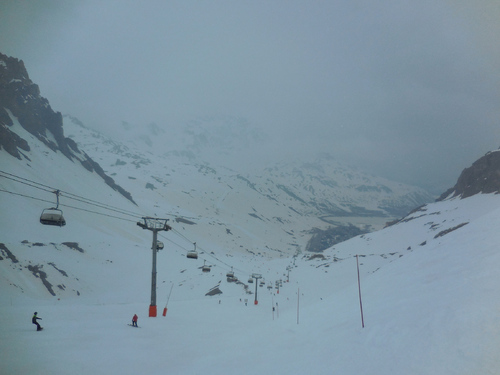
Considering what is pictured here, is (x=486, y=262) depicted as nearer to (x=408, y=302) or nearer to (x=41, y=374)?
(x=408, y=302)

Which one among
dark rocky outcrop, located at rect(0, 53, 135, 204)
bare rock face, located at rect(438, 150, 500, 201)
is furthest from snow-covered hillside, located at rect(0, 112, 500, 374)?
bare rock face, located at rect(438, 150, 500, 201)

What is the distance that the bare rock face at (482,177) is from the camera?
88.9 meters

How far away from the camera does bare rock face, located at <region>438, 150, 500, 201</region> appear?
88938mm

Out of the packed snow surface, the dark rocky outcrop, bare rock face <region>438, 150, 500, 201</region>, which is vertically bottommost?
the packed snow surface

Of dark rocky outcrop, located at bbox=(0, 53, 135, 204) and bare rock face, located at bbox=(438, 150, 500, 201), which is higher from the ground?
dark rocky outcrop, located at bbox=(0, 53, 135, 204)

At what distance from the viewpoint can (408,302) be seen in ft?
34.8

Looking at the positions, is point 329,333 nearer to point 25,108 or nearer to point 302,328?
point 302,328

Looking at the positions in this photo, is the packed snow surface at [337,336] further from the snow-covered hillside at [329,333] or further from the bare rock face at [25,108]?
the bare rock face at [25,108]

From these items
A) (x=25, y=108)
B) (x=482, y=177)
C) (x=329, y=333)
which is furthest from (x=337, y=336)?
(x=25, y=108)

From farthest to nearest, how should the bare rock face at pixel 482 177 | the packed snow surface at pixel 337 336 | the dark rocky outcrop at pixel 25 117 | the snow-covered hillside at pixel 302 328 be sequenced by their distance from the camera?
the bare rock face at pixel 482 177, the dark rocky outcrop at pixel 25 117, the snow-covered hillside at pixel 302 328, the packed snow surface at pixel 337 336

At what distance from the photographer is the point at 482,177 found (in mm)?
95562

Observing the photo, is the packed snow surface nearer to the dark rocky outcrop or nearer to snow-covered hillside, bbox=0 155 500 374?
snow-covered hillside, bbox=0 155 500 374

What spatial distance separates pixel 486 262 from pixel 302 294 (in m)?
49.6

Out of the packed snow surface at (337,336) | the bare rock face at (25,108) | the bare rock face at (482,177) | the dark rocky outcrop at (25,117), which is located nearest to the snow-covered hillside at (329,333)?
the packed snow surface at (337,336)
